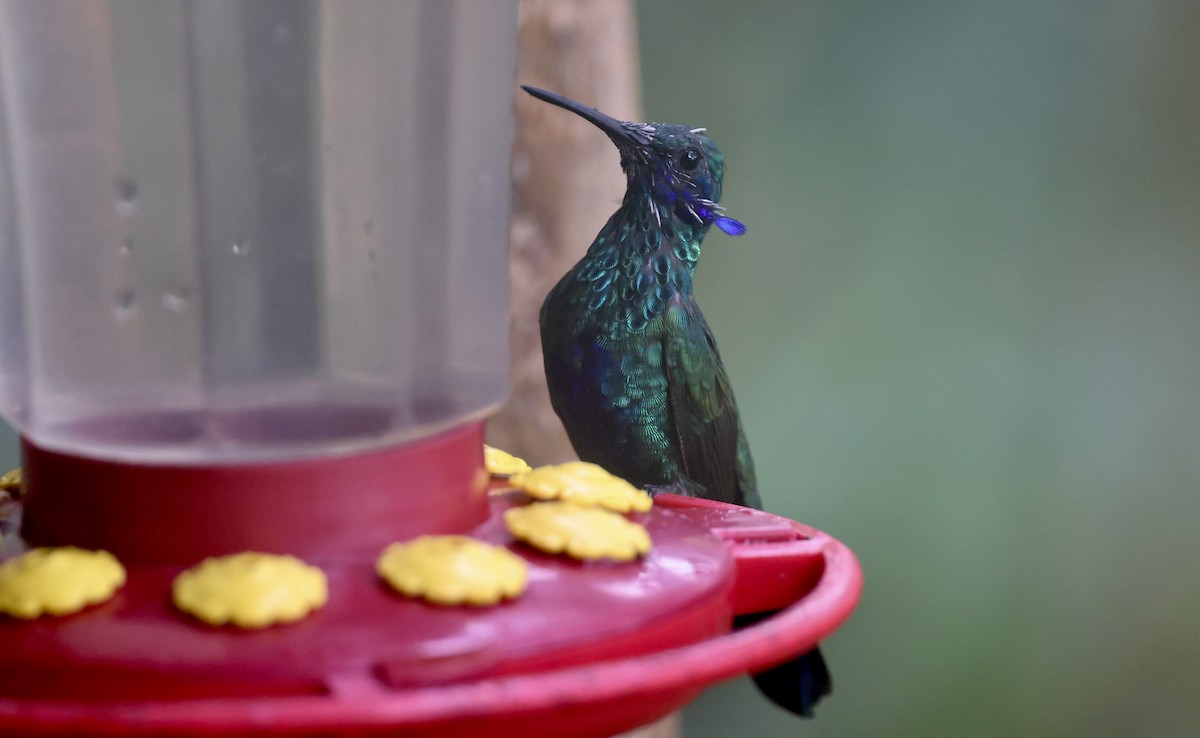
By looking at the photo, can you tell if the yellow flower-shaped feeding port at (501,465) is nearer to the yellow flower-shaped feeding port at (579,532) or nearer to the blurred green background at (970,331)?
the yellow flower-shaped feeding port at (579,532)

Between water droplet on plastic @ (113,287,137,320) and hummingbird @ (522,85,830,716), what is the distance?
70 centimetres

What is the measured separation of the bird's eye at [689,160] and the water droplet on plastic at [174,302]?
0.79 metres

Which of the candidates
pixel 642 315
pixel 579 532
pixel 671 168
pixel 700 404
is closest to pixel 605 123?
pixel 671 168

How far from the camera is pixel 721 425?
5.43 ft

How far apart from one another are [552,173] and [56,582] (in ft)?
4.02

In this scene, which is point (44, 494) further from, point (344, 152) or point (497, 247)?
point (497, 247)

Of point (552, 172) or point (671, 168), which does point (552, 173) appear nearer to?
point (552, 172)

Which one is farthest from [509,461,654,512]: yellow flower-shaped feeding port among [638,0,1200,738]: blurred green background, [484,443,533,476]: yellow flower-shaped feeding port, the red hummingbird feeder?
[638,0,1200,738]: blurred green background

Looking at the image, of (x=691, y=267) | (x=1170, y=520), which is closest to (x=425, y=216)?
(x=691, y=267)

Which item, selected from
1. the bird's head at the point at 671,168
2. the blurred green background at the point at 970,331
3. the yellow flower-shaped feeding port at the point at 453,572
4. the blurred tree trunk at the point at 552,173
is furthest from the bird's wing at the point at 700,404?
the blurred green background at the point at 970,331

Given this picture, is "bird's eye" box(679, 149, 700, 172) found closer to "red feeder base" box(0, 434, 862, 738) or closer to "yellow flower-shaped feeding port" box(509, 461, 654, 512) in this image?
"yellow flower-shaped feeding port" box(509, 461, 654, 512)

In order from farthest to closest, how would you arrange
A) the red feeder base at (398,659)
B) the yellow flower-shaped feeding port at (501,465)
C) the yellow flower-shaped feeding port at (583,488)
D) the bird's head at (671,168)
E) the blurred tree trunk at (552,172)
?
the blurred tree trunk at (552,172)
the bird's head at (671,168)
the yellow flower-shaped feeding port at (501,465)
the yellow flower-shaped feeding port at (583,488)
the red feeder base at (398,659)

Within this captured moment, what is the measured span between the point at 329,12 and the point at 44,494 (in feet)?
1.35

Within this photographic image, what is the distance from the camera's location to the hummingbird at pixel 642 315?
5.08ft
